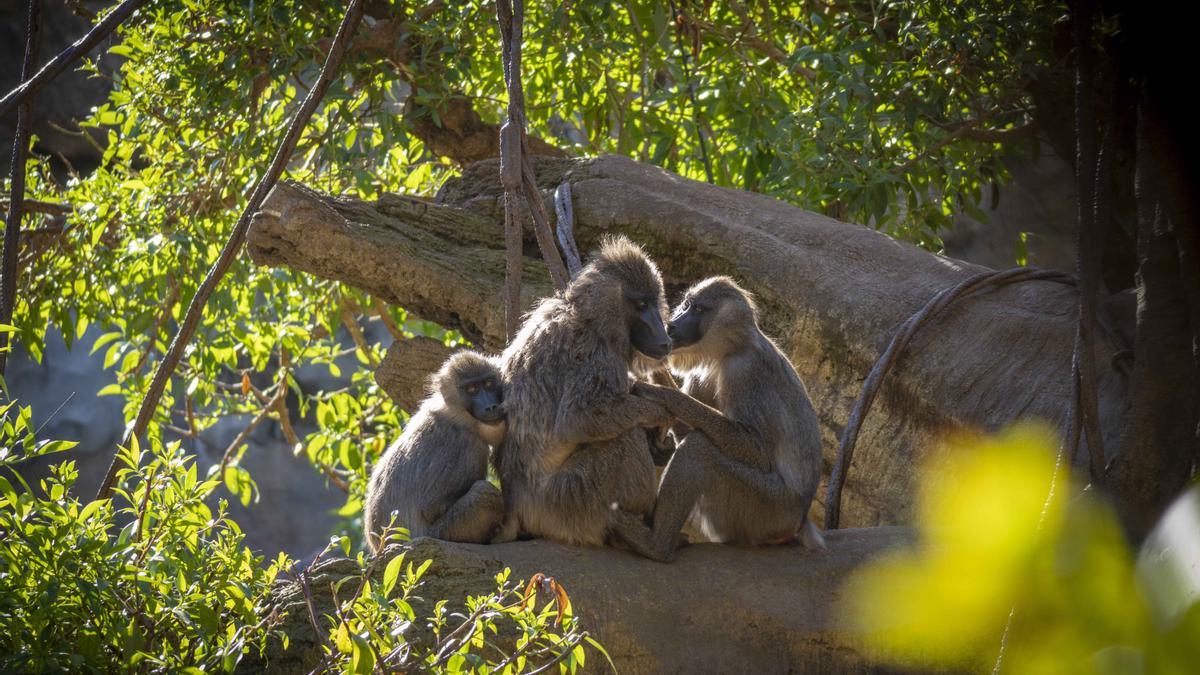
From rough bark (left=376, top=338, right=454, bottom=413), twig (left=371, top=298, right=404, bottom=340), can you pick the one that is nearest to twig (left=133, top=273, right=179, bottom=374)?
twig (left=371, top=298, right=404, bottom=340)

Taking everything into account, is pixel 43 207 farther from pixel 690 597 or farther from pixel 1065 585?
pixel 1065 585

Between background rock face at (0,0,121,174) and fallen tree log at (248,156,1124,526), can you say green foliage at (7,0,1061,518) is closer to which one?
fallen tree log at (248,156,1124,526)

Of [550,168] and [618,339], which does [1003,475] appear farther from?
[550,168]

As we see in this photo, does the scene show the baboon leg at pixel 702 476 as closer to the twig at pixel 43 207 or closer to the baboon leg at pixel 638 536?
the baboon leg at pixel 638 536

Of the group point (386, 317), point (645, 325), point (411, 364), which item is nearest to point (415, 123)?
point (386, 317)

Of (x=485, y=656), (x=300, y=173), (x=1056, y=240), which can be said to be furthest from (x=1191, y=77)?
(x=1056, y=240)

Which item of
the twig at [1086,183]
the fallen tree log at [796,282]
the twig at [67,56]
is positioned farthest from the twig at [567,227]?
the twig at [1086,183]

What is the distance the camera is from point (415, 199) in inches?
225

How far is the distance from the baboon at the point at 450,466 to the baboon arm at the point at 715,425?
663 mm

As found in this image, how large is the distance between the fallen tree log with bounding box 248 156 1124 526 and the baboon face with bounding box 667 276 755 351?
959 mm

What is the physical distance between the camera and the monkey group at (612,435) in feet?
13.3

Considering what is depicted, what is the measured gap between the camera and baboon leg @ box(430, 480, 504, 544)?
4105mm

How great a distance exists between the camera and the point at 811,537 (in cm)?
407

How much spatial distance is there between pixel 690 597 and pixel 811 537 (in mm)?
638
